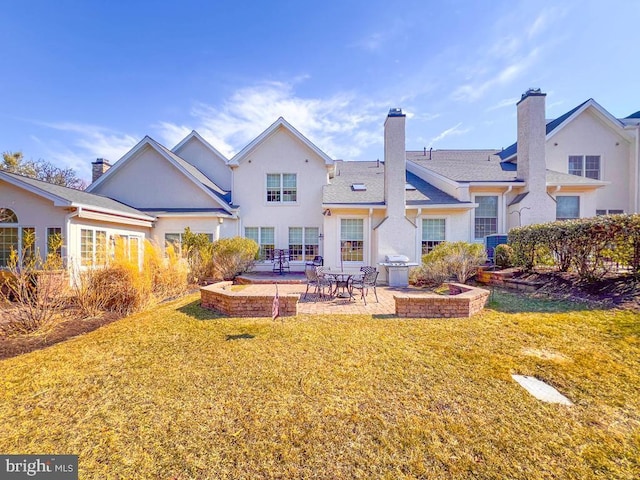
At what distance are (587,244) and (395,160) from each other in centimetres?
729

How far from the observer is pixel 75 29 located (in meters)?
12.2

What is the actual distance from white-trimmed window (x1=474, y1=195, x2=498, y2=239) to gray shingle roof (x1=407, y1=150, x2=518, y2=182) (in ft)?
3.52

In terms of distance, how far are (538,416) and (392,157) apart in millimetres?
10948

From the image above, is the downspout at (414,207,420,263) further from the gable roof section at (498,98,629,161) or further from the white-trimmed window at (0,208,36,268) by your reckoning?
the white-trimmed window at (0,208,36,268)

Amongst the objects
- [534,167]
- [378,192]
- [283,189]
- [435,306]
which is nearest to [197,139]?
[283,189]

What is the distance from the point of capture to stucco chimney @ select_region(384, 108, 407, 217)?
12172 mm

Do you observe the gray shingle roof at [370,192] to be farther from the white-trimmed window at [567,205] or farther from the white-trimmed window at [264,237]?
the white-trimmed window at [567,205]

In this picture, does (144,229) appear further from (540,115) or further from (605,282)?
(540,115)

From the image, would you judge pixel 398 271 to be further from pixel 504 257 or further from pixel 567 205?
pixel 567 205

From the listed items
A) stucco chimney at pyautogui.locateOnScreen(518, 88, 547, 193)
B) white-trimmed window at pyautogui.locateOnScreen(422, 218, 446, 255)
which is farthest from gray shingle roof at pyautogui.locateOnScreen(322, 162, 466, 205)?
stucco chimney at pyautogui.locateOnScreen(518, 88, 547, 193)

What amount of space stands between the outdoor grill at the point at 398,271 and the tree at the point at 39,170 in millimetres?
31910

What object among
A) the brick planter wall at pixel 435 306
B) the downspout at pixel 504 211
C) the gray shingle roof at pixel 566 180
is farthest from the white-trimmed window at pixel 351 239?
the gray shingle roof at pixel 566 180

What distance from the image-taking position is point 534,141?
550 inches

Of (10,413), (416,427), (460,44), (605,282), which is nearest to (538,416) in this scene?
(416,427)
